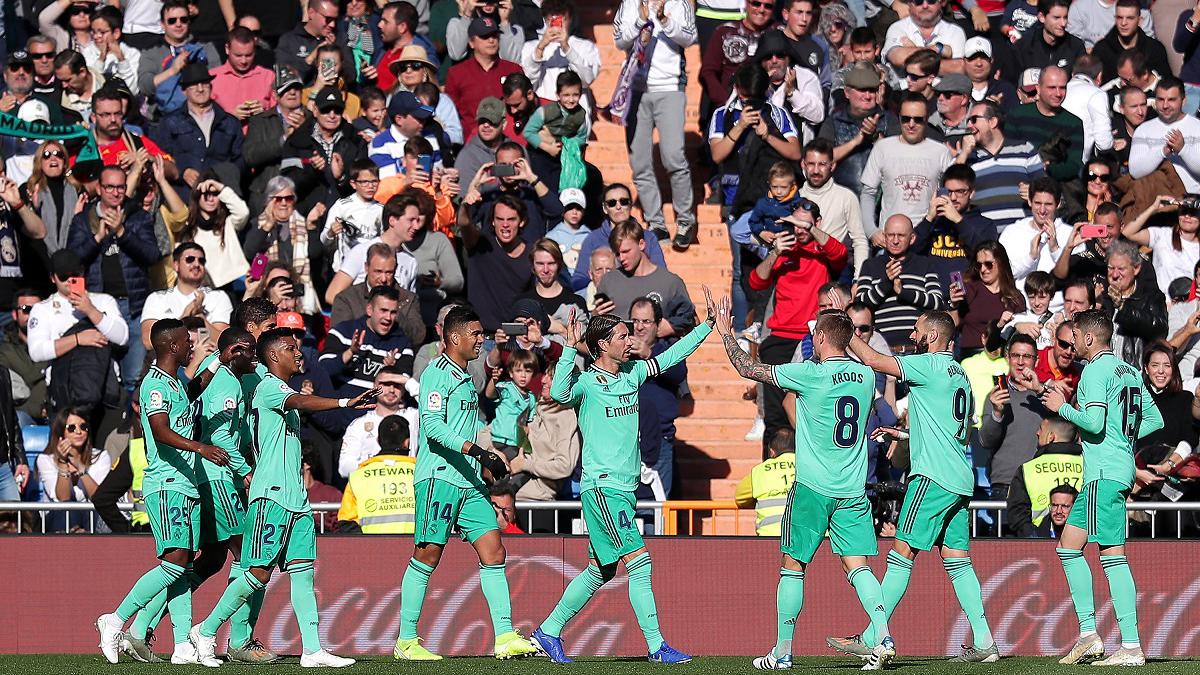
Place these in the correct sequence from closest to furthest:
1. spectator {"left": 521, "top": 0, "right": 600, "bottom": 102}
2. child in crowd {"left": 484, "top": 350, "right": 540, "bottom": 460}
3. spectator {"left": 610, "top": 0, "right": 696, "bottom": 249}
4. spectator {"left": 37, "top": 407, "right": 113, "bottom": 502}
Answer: child in crowd {"left": 484, "top": 350, "right": 540, "bottom": 460}
spectator {"left": 37, "top": 407, "right": 113, "bottom": 502}
spectator {"left": 610, "top": 0, "right": 696, "bottom": 249}
spectator {"left": 521, "top": 0, "right": 600, "bottom": 102}

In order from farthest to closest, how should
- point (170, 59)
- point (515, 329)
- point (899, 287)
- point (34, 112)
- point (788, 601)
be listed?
point (170, 59)
point (34, 112)
point (899, 287)
point (515, 329)
point (788, 601)

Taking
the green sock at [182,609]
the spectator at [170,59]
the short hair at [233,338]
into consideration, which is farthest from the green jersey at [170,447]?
the spectator at [170,59]

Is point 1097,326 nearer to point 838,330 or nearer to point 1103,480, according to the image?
point 1103,480

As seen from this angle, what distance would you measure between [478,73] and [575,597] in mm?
8170

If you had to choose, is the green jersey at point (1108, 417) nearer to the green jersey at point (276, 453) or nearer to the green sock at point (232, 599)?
the green jersey at point (276, 453)

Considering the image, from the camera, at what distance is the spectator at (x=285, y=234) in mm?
17656

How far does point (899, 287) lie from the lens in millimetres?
16500

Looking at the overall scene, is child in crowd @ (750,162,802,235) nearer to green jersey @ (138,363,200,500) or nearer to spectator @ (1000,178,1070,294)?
spectator @ (1000,178,1070,294)

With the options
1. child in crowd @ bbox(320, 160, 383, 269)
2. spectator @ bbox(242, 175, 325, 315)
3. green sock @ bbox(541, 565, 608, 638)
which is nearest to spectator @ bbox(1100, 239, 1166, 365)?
green sock @ bbox(541, 565, 608, 638)

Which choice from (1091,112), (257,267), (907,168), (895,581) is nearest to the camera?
(895,581)

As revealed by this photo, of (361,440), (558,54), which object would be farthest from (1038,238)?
(361,440)

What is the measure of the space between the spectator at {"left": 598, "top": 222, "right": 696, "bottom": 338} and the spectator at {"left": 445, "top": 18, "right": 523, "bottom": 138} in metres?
3.20

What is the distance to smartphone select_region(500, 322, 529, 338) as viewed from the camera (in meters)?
16.0

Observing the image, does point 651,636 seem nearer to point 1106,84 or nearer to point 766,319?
point 766,319
